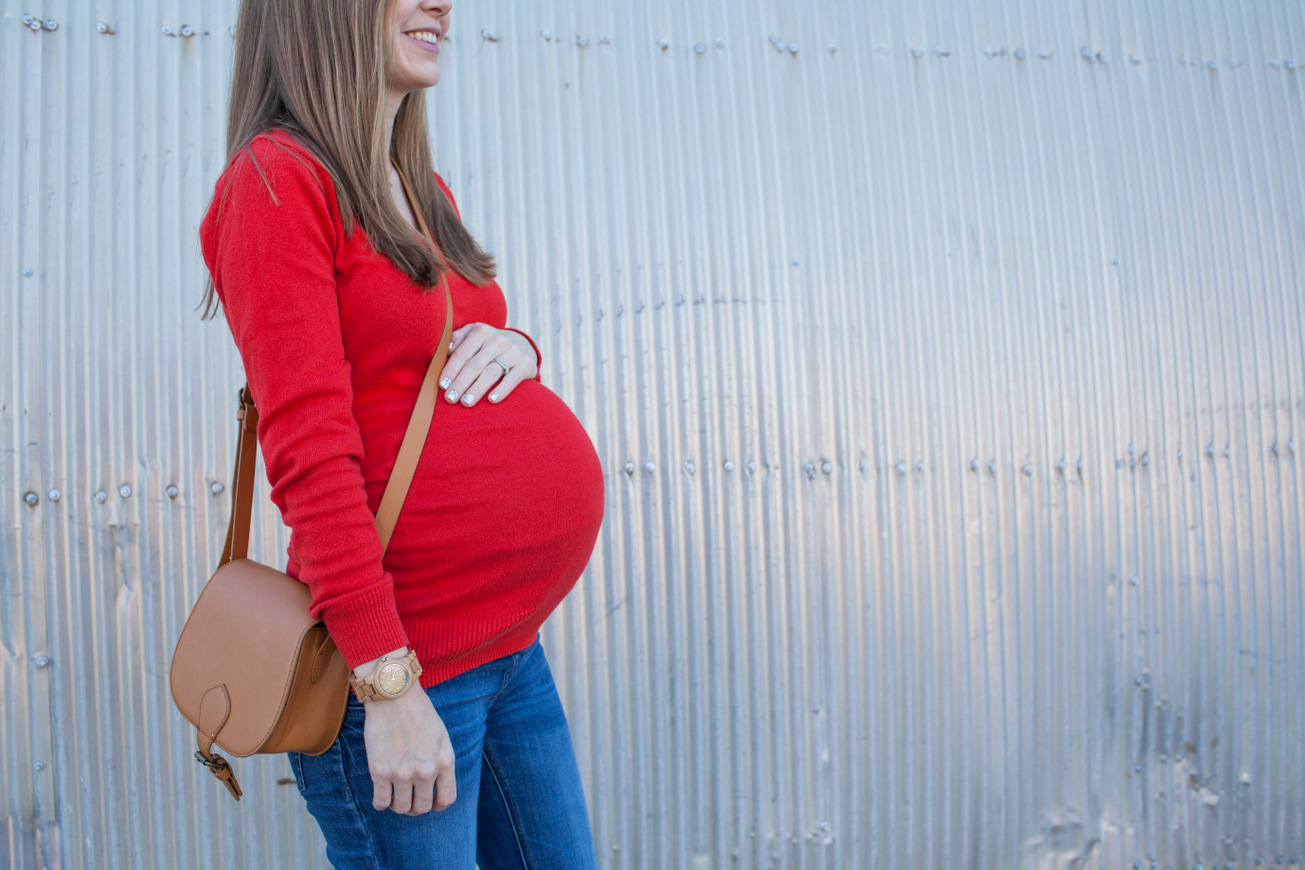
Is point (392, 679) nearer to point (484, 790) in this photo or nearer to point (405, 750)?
point (405, 750)

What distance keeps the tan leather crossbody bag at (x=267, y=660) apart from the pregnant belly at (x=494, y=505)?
0.09 ft

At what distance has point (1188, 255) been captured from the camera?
235cm

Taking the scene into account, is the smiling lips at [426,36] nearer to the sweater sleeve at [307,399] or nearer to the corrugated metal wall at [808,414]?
the sweater sleeve at [307,399]

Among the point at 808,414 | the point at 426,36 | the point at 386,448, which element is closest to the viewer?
the point at 386,448

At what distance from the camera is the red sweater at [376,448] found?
0.87 m

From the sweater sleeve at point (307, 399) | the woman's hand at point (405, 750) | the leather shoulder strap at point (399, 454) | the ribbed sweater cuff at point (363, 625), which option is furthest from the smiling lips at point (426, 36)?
the woman's hand at point (405, 750)

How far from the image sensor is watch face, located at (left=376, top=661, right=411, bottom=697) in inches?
34.4

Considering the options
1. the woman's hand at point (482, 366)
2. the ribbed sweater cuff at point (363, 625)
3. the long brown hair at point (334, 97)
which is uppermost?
the long brown hair at point (334, 97)

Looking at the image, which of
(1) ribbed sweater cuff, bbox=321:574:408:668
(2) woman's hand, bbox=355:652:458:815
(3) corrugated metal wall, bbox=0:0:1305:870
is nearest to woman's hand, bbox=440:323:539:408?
(1) ribbed sweater cuff, bbox=321:574:408:668

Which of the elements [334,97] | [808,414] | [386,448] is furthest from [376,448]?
[808,414]

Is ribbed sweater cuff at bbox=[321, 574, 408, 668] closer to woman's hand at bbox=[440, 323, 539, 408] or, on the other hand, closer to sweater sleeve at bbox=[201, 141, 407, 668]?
sweater sleeve at bbox=[201, 141, 407, 668]

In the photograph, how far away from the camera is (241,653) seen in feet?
3.12

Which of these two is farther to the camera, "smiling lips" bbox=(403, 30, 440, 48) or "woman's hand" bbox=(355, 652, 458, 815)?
"smiling lips" bbox=(403, 30, 440, 48)

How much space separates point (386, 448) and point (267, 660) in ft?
0.93
